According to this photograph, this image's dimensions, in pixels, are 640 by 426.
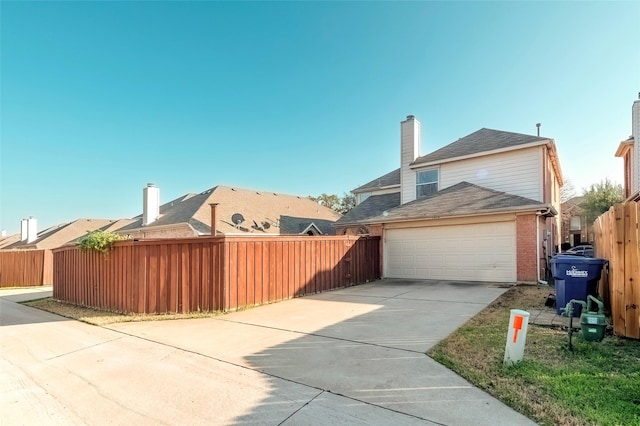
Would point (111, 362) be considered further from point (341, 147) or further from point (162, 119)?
point (341, 147)

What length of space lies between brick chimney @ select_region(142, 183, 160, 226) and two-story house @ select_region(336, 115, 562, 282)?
13.9m

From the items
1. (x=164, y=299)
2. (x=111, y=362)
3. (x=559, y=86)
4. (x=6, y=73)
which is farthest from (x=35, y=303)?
(x=559, y=86)

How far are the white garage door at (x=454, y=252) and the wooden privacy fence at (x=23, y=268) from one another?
65.5 ft

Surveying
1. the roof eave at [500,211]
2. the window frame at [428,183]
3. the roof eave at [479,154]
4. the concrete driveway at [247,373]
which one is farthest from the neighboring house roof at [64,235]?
the roof eave at [479,154]

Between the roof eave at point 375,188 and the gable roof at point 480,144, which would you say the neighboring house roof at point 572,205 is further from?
the roof eave at point 375,188

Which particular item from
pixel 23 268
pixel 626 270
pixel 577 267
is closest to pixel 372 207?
pixel 577 267

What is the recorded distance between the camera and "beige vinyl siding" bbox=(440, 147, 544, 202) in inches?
501

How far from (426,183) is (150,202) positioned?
16.8 metres

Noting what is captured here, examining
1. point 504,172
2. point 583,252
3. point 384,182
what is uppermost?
point 384,182

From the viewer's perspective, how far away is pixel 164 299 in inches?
307

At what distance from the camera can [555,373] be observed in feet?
11.6

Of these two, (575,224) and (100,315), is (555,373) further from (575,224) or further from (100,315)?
(575,224)

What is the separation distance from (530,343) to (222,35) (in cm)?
1369

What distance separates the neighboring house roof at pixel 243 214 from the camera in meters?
17.6
